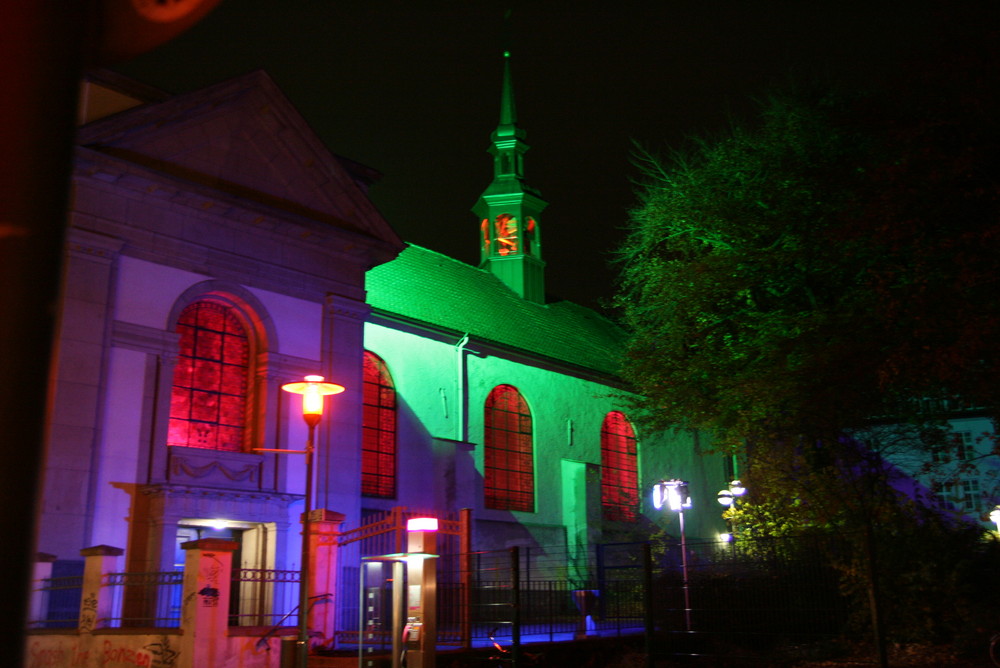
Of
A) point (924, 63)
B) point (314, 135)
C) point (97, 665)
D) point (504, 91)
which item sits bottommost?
point (97, 665)

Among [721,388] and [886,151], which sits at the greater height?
[886,151]

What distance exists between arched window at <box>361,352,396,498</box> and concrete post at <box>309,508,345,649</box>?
22.5 feet

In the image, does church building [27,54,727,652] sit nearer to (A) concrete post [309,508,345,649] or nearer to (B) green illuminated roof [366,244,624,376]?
(B) green illuminated roof [366,244,624,376]

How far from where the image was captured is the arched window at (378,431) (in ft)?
81.3

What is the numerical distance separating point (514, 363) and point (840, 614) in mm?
15862

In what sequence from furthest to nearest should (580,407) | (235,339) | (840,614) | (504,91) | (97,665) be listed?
(504,91)
(580,407)
(235,339)
(840,614)
(97,665)

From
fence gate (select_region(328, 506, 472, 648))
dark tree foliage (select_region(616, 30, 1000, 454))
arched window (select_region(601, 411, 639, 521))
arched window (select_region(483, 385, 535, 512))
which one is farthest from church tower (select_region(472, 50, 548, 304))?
fence gate (select_region(328, 506, 472, 648))

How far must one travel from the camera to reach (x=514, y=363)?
30453 mm

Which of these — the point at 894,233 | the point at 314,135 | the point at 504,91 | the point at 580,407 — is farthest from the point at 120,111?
the point at 504,91

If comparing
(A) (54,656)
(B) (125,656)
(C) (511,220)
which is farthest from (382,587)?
(C) (511,220)

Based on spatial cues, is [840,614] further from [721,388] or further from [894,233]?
[721,388]

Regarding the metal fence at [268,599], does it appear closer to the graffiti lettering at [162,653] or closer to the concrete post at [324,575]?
the concrete post at [324,575]

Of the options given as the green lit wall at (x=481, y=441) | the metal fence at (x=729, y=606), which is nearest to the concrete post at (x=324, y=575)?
the metal fence at (x=729, y=606)

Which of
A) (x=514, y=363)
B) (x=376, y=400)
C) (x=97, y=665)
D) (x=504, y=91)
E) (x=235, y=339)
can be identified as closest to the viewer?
(x=97, y=665)
